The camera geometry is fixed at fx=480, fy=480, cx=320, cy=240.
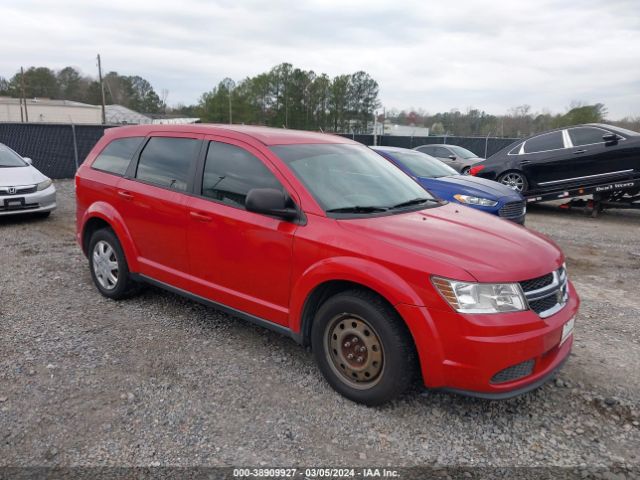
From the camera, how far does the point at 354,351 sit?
308 centimetres

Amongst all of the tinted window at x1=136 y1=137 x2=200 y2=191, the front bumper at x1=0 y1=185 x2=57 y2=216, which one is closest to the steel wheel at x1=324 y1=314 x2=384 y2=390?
the tinted window at x1=136 y1=137 x2=200 y2=191

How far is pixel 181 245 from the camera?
13.2 ft

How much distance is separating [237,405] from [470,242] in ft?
5.96

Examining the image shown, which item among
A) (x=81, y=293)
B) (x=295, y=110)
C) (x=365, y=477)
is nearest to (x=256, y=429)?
(x=365, y=477)

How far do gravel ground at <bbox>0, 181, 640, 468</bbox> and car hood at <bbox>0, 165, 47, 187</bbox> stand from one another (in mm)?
4527

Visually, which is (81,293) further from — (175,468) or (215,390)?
Result: (175,468)

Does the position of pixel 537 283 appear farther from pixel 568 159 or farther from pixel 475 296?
pixel 568 159

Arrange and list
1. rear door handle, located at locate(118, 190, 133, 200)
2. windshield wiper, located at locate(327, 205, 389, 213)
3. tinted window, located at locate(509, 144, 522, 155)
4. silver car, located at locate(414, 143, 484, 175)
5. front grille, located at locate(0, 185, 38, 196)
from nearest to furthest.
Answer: windshield wiper, located at locate(327, 205, 389, 213)
rear door handle, located at locate(118, 190, 133, 200)
front grille, located at locate(0, 185, 38, 196)
tinted window, located at locate(509, 144, 522, 155)
silver car, located at locate(414, 143, 484, 175)

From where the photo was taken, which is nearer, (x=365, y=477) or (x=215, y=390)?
(x=365, y=477)

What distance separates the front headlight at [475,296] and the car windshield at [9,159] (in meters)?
9.11

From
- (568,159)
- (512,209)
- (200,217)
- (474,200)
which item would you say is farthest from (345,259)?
(568,159)

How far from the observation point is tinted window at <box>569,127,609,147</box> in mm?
9964

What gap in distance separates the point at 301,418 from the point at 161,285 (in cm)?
201

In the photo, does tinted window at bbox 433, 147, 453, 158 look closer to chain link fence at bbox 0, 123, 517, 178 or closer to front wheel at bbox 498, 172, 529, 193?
front wheel at bbox 498, 172, 529, 193
